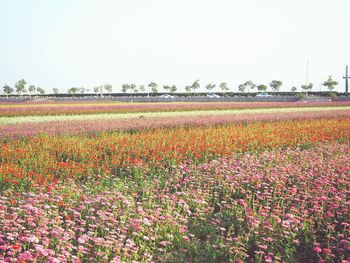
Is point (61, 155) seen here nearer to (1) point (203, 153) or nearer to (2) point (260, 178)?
(1) point (203, 153)

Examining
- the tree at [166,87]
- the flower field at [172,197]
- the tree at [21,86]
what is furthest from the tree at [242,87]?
the flower field at [172,197]

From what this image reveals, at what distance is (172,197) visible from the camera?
21.5 ft

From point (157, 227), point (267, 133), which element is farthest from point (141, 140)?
point (157, 227)

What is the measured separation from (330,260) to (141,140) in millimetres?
8159

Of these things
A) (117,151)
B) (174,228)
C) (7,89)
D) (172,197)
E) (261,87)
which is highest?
(7,89)

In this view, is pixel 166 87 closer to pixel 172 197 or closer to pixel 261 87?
pixel 261 87

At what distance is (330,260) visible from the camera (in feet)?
15.2

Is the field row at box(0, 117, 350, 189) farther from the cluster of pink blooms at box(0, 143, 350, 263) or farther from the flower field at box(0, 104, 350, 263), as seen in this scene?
the cluster of pink blooms at box(0, 143, 350, 263)

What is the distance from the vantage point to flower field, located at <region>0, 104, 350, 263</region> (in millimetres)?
4785

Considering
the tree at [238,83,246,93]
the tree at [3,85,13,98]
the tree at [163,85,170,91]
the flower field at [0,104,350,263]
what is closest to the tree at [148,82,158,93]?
the tree at [163,85,170,91]

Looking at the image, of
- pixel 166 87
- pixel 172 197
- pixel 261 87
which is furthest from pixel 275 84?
pixel 172 197

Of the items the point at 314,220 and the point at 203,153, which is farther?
the point at 203,153

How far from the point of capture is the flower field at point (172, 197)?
4.79 m

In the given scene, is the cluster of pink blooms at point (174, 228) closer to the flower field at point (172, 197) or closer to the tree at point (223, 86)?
the flower field at point (172, 197)
